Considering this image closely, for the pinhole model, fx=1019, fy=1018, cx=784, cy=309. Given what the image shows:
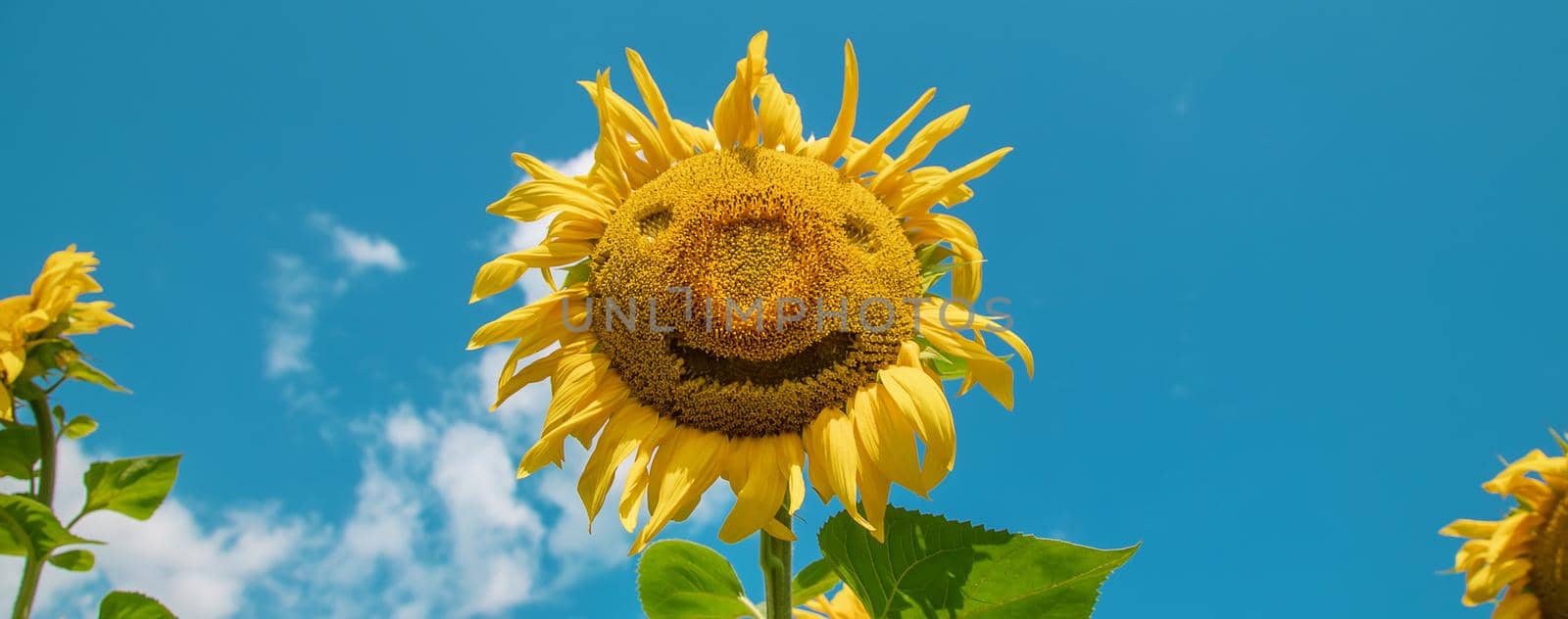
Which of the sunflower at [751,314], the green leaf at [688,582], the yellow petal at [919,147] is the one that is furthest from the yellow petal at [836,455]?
the yellow petal at [919,147]

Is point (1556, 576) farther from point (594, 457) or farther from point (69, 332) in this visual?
point (69, 332)

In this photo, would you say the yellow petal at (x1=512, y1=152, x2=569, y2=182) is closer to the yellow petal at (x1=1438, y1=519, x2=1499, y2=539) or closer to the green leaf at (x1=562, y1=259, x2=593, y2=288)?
the green leaf at (x1=562, y1=259, x2=593, y2=288)

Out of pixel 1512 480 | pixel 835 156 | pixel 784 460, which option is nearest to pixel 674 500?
pixel 784 460

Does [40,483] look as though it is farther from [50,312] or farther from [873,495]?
[873,495]

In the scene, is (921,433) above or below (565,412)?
below

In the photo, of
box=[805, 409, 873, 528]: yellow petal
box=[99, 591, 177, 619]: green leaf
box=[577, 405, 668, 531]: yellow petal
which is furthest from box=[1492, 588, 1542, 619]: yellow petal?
box=[99, 591, 177, 619]: green leaf
